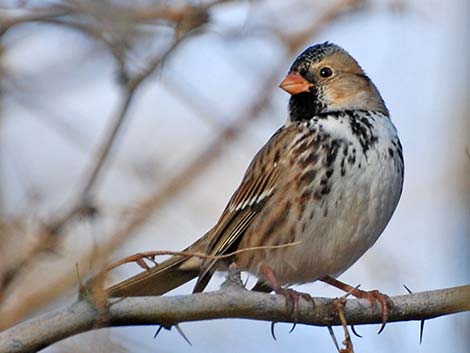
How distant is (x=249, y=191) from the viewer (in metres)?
4.66

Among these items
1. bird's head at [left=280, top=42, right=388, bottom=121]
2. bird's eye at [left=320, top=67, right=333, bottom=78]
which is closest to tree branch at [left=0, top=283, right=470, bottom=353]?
bird's head at [left=280, top=42, right=388, bottom=121]

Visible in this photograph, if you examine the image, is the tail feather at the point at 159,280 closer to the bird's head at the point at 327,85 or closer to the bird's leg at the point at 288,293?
the bird's leg at the point at 288,293

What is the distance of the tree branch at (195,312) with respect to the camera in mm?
2705

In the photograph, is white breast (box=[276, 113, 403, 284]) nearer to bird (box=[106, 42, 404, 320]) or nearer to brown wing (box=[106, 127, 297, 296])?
bird (box=[106, 42, 404, 320])

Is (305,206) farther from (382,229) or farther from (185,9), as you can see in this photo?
(185,9)

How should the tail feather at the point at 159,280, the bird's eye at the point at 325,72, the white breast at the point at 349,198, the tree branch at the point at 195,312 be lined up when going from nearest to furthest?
1. the tree branch at the point at 195,312
2. the tail feather at the point at 159,280
3. the white breast at the point at 349,198
4. the bird's eye at the point at 325,72

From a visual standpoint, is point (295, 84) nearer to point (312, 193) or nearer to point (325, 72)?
point (325, 72)

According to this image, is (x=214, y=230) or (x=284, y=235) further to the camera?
(x=214, y=230)

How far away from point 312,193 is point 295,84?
2.04 feet

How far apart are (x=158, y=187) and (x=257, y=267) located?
106cm

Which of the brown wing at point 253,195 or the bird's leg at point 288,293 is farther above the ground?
the brown wing at point 253,195

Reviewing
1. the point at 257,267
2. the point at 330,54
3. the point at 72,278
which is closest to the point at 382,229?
the point at 257,267

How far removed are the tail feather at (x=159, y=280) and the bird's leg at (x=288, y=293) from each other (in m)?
0.36

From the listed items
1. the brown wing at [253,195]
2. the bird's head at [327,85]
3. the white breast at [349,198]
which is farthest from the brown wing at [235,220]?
the white breast at [349,198]
